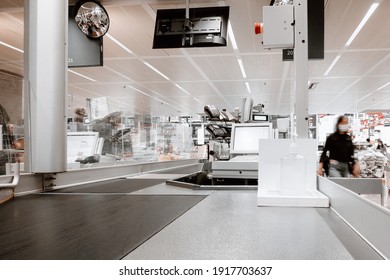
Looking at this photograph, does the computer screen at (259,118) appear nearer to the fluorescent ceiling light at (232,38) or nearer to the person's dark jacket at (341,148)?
the person's dark jacket at (341,148)

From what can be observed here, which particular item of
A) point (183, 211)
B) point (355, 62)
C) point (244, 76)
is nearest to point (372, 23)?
point (355, 62)

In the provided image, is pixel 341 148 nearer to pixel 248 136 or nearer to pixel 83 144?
pixel 248 136

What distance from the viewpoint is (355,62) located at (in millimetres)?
6777

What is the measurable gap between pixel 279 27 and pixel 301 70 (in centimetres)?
21

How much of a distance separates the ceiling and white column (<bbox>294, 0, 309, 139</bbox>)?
1.23ft

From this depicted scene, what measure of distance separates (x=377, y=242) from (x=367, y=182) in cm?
85

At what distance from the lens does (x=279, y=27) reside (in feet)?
4.33

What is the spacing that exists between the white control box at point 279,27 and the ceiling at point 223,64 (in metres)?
0.39

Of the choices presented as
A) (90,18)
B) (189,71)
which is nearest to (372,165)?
(189,71)

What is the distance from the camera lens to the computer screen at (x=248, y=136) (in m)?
2.92

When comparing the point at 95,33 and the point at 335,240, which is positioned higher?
the point at 95,33

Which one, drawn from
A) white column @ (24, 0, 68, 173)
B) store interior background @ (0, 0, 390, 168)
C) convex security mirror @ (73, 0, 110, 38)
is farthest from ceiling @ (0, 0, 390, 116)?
white column @ (24, 0, 68, 173)

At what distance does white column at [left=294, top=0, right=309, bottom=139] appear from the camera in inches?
50.5
